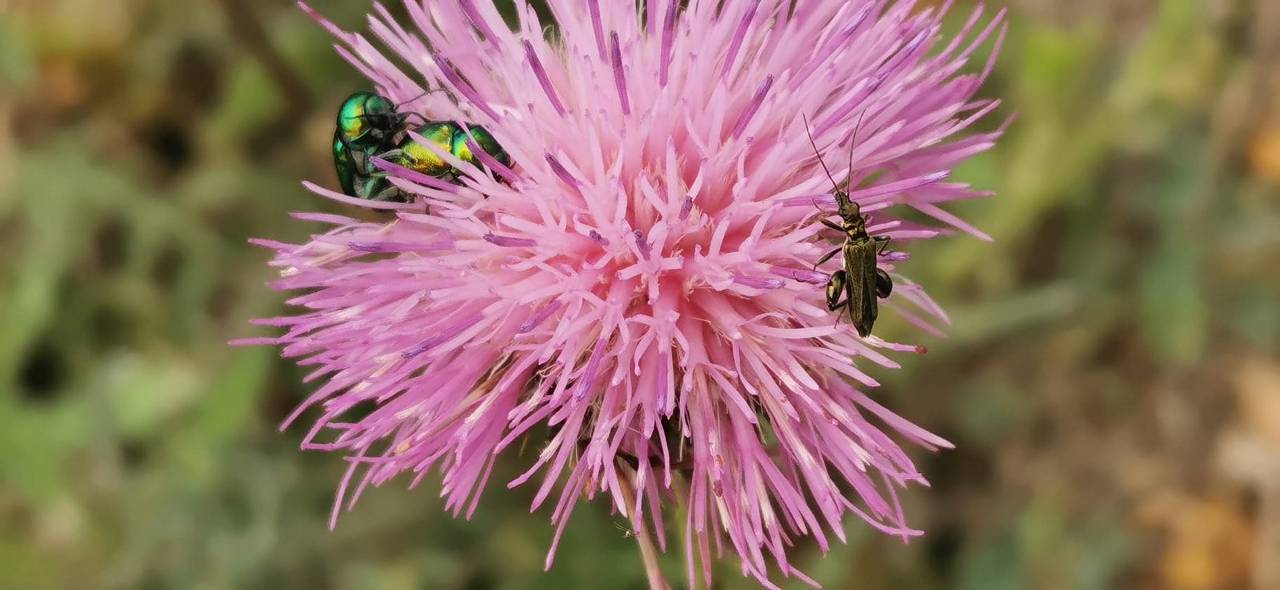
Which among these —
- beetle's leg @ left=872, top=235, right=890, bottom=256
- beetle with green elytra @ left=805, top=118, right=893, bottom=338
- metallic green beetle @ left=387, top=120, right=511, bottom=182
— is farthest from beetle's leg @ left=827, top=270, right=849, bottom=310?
metallic green beetle @ left=387, top=120, right=511, bottom=182

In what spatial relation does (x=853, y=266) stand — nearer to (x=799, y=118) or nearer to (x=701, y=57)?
(x=799, y=118)

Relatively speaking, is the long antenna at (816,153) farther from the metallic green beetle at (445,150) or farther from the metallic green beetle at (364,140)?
the metallic green beetle at (364,140)

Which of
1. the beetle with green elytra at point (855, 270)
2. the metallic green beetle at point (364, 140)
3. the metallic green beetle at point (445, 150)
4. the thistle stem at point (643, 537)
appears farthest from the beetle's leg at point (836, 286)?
the metallic green beetle at point (364, 140)

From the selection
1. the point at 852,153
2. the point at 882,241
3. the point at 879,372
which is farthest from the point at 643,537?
the point at 879,372

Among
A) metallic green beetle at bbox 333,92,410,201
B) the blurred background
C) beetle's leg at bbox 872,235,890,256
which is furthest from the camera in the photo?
the blurred background

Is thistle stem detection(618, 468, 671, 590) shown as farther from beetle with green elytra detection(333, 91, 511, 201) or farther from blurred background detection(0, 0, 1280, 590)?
blurred background detection(0, 0, 1280, 590)

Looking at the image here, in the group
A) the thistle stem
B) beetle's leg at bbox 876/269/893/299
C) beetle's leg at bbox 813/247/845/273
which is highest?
beetle's leg at bbox 813/247/845/273
